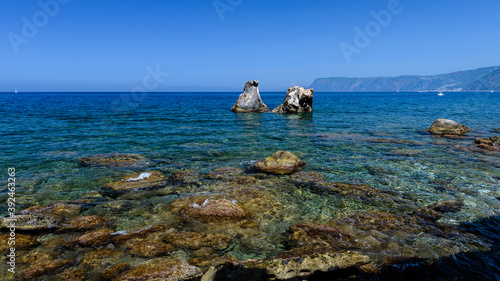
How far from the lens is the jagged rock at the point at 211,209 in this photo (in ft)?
25.2

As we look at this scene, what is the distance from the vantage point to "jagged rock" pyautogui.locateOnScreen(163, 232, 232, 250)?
6.19 meters

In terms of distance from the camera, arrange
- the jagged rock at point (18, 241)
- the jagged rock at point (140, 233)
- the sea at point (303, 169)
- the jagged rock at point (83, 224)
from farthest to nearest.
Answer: the sea at point (303, 169)
the jagged rock at point (83, 224)
the jagged rock at point (140, 233)
the jagged rock at point (18, 241)

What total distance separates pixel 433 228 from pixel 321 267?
13.3 ft

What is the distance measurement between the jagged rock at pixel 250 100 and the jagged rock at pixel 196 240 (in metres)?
44.0

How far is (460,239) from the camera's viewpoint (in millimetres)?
6434

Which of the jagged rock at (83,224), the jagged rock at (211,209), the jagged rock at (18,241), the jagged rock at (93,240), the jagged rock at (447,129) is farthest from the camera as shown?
the jagged rock at (447,129)

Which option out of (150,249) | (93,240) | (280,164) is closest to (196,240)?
(150,249)

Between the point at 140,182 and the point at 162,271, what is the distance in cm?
645

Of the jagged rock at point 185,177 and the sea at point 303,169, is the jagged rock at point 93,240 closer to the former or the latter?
the sea at point 303,169

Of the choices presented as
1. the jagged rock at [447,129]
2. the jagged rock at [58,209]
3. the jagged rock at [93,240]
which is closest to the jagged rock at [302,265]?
the jagged rock at [93,240]

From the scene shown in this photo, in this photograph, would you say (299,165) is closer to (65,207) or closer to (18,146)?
(65,207)

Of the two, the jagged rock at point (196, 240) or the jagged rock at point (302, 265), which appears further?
the jagged rock at point (196, 240)

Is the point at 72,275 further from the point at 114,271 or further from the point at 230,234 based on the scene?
the point at 230,234

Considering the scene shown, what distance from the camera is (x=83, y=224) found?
7.18m
